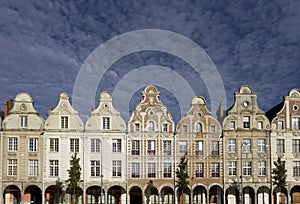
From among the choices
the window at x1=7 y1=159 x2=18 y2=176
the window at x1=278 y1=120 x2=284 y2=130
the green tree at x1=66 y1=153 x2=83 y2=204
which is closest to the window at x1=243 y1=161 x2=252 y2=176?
the window at x1=278 y1=120 x2=284 y2=130

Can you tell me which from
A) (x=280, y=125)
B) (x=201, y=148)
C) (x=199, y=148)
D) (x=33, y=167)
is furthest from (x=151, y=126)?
(x=280, y=125)

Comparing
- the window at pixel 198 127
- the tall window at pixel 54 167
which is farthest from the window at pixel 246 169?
the tall window at pixel 54 167

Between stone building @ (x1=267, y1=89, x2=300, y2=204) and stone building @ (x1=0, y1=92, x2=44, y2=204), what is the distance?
29.1 metres

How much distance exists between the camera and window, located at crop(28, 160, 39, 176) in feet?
170

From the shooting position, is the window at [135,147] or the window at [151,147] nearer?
the window at [135,147]

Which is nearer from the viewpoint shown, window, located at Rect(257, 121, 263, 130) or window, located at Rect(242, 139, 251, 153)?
window, located at Rect(242, 139, 251, 153)

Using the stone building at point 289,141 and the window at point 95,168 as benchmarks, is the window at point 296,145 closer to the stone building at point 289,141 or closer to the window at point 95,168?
the stone building at point 289,141

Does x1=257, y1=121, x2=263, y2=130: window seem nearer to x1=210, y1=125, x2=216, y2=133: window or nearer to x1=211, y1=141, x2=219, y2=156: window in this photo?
x1=210, y1=125, x2=216, y2=133: window

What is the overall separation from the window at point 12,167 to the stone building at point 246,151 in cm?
2554

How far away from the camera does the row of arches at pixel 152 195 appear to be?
5275 cm

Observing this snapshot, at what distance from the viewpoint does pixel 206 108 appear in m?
54.7

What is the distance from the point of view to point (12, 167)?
51.7 m

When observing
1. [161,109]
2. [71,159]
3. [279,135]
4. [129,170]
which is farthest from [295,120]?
[71,159]

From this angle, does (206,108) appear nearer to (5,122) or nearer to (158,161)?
(158,161)
